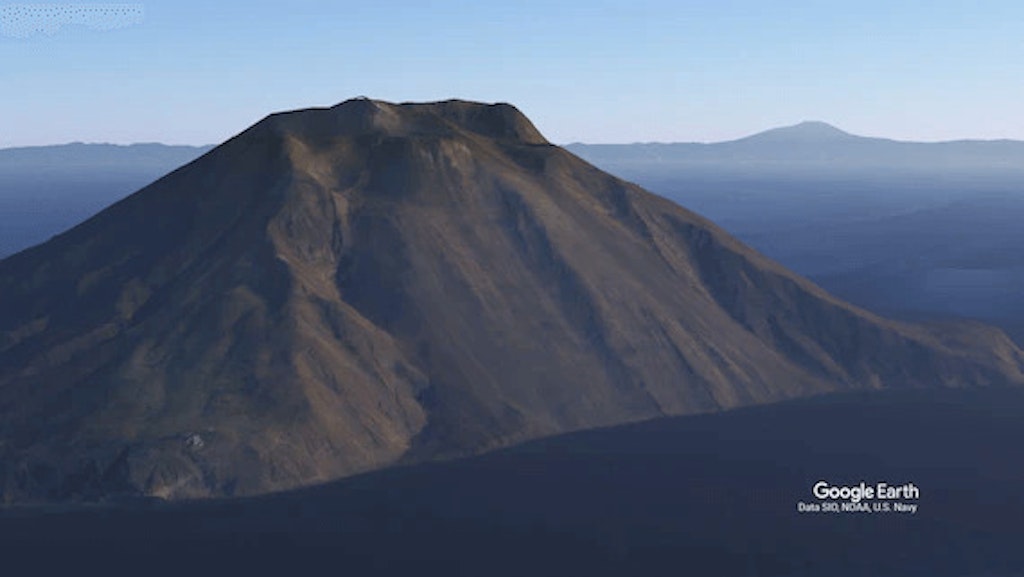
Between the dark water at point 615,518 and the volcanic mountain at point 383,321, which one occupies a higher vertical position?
the volcanic mountain at point 383,321

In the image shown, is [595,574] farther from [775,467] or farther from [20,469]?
[20,469]

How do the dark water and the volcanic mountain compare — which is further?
the volcanic mountain

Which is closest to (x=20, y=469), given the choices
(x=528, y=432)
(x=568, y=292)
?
(x=528, y=432)

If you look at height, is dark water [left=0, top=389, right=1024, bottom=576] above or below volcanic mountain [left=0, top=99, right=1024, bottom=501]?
below

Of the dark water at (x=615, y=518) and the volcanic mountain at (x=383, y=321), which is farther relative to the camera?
the volcanic mountain at (x=383, y=321)
